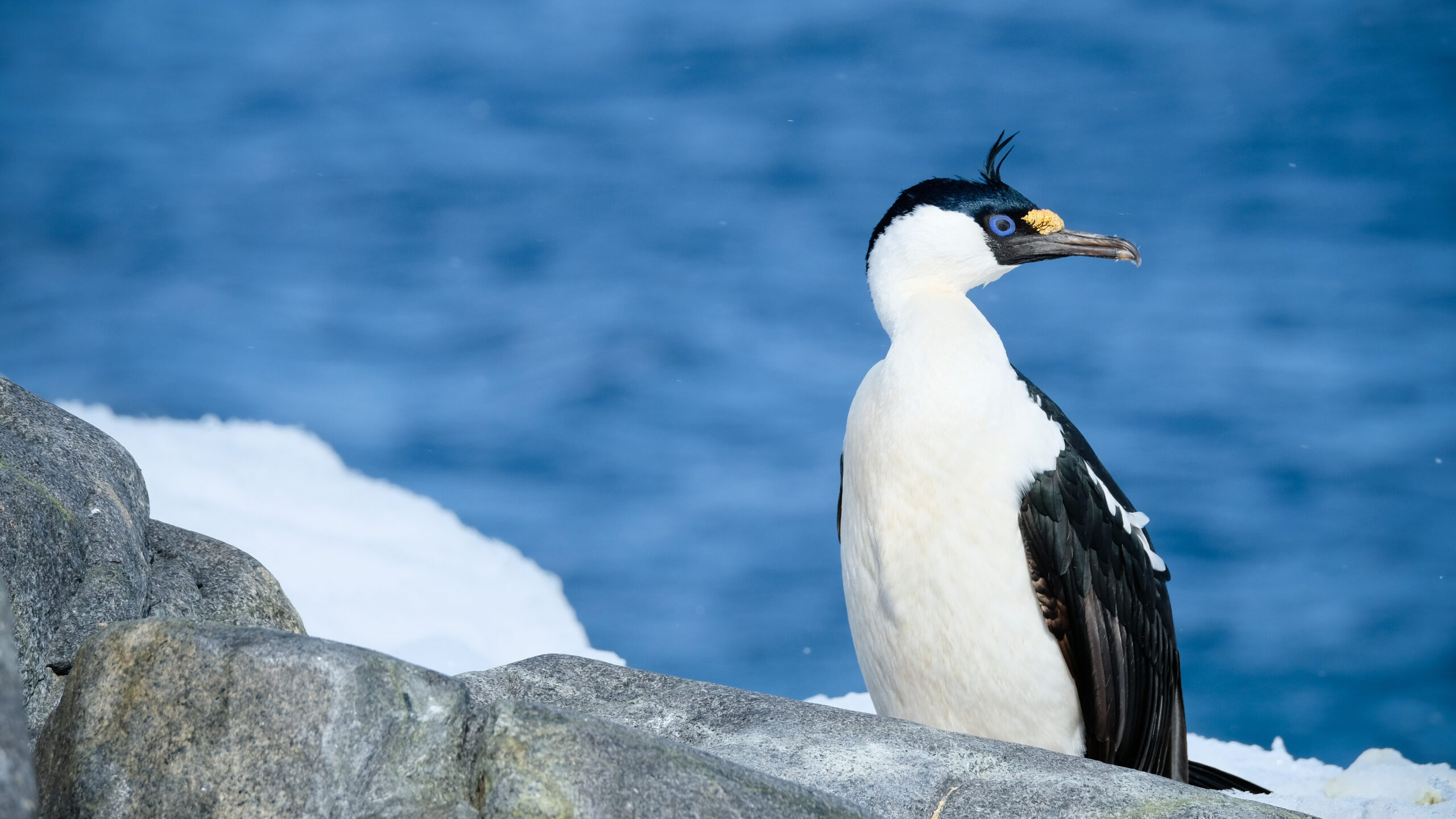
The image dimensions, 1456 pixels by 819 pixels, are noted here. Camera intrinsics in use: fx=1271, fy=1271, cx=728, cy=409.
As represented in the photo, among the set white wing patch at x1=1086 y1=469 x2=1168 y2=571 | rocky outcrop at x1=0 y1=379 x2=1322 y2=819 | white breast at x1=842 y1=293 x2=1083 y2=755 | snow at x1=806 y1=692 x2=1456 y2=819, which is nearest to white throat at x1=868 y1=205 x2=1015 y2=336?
white breast at x1=842 y1=293 x2=1083 y2=755

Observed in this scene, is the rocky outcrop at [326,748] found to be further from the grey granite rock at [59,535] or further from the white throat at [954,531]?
the white throat at [954,531]

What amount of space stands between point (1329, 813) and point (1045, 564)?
133 centimetres

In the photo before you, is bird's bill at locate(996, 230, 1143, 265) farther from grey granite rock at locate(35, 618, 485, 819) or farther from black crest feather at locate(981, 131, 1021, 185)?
grey granite rock at locate(35, 618, 485, 819)

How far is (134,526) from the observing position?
12.3 ft

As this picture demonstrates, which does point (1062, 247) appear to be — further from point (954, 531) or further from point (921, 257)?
point (954, 531)

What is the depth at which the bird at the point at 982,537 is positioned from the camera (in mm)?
3545

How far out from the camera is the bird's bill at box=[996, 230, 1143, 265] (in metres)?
3.94

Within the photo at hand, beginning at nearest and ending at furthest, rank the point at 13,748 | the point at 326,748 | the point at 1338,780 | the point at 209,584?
the point at 13,748 < the point at 326,748 < the point at 209,584 < the point at 1338,780

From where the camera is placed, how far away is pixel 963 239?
3836 mm

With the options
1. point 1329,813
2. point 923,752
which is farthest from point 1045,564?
point 1329,813

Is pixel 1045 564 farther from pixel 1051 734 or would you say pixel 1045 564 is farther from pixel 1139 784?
pixel 1139 784

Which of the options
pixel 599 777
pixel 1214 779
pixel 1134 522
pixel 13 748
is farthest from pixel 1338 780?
pixel 13 748

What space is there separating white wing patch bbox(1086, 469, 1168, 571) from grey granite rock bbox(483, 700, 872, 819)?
2008 millimetres

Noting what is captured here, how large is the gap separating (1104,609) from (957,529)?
0.55 meters
